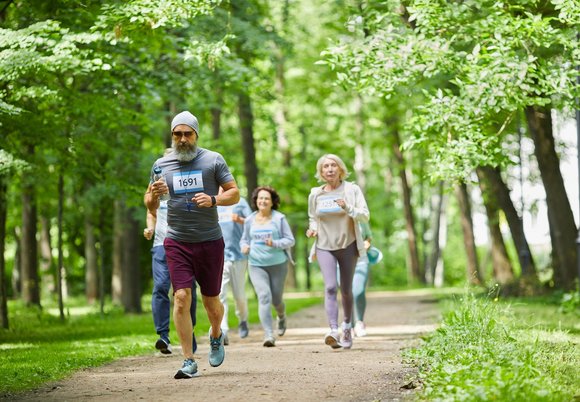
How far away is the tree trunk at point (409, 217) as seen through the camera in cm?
3879

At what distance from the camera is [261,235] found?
495 inches

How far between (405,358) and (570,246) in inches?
452

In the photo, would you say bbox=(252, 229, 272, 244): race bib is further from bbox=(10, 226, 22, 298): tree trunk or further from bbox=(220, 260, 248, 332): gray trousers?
bbox=(10, 226, 22, 298): tree trunk

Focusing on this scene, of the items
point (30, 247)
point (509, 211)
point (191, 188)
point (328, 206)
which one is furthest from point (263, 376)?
point (509, 211)

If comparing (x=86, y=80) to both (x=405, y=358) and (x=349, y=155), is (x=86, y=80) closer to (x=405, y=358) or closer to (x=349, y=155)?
(x=405, y=358)

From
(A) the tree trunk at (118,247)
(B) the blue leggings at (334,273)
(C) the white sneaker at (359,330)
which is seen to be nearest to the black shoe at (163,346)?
(B) the blue leggings at (334,273)

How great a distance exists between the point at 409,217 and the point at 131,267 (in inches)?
814

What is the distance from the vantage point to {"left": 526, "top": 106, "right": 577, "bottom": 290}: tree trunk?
781 inches

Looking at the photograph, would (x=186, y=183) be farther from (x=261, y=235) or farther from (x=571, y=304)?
(x=571, y=304)

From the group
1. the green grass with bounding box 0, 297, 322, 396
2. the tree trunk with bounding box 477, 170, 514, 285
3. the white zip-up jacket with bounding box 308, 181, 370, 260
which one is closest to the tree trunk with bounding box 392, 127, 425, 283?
the tree trunk with bounding box 477, 170, 514, 285

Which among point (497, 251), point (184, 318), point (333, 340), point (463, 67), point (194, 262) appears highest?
point (463, 67)

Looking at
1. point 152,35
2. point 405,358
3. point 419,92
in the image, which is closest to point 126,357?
point 405,358

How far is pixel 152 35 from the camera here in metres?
13.6

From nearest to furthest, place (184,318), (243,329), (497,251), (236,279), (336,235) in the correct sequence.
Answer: (184,318)
(336,235)
(236,279)
(243,329)
(497,251)
